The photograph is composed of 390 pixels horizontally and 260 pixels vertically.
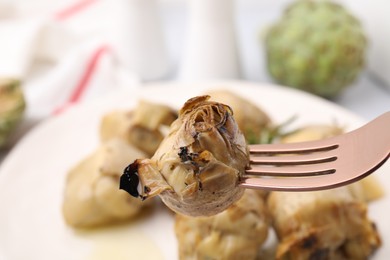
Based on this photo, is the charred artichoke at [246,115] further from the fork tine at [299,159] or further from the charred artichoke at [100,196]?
the fork tine at [299,159]

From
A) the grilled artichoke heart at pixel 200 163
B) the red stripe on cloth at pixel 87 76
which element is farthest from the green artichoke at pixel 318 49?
the grilled artichoke heart at pixel 200 163

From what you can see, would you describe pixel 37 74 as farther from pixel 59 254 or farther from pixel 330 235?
pixel 330 235

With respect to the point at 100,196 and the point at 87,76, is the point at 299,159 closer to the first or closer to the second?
the point at 100,196

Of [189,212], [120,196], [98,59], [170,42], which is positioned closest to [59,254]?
[120,196]

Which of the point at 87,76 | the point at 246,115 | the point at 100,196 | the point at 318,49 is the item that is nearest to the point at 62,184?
the point at 100,196

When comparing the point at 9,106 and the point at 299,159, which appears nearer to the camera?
the point at 299,159

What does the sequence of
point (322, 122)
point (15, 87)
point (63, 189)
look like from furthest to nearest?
point (15, 87) < point (322, 122) < point (63, 189)
